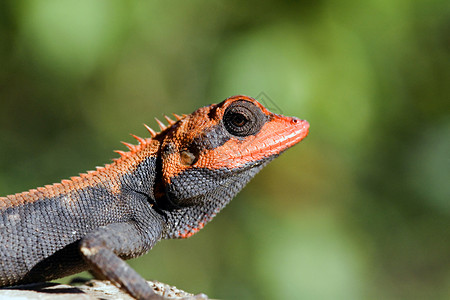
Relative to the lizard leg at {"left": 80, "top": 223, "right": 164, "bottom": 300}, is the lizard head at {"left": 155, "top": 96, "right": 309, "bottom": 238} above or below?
above

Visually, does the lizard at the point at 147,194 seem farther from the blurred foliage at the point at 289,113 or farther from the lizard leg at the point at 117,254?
the blurred foliage at the point at 289,113

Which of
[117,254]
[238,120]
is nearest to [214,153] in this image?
[238,120]

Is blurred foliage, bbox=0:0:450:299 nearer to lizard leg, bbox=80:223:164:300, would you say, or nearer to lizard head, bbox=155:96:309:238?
lizard head, bbox=155:96:309:238

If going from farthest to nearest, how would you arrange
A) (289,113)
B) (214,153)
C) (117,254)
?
(289,113) → (214,153) → (117,254)

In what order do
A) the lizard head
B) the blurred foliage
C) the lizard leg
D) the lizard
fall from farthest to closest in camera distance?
the blurred foliage < the lizard head < the lizard < the lizard leg

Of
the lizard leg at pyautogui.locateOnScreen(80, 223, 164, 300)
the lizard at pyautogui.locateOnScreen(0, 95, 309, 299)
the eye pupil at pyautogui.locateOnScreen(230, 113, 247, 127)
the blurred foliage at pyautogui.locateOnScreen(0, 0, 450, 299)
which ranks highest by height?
the blurred foliage at pyautogui.locateOnScreen(0, 0, 450, 299)

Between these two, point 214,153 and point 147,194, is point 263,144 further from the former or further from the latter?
point 147,194

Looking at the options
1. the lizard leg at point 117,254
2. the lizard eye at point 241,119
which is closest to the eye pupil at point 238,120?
the lizard eye at point 241,119

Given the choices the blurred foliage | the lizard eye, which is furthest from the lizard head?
the blurred foliage
